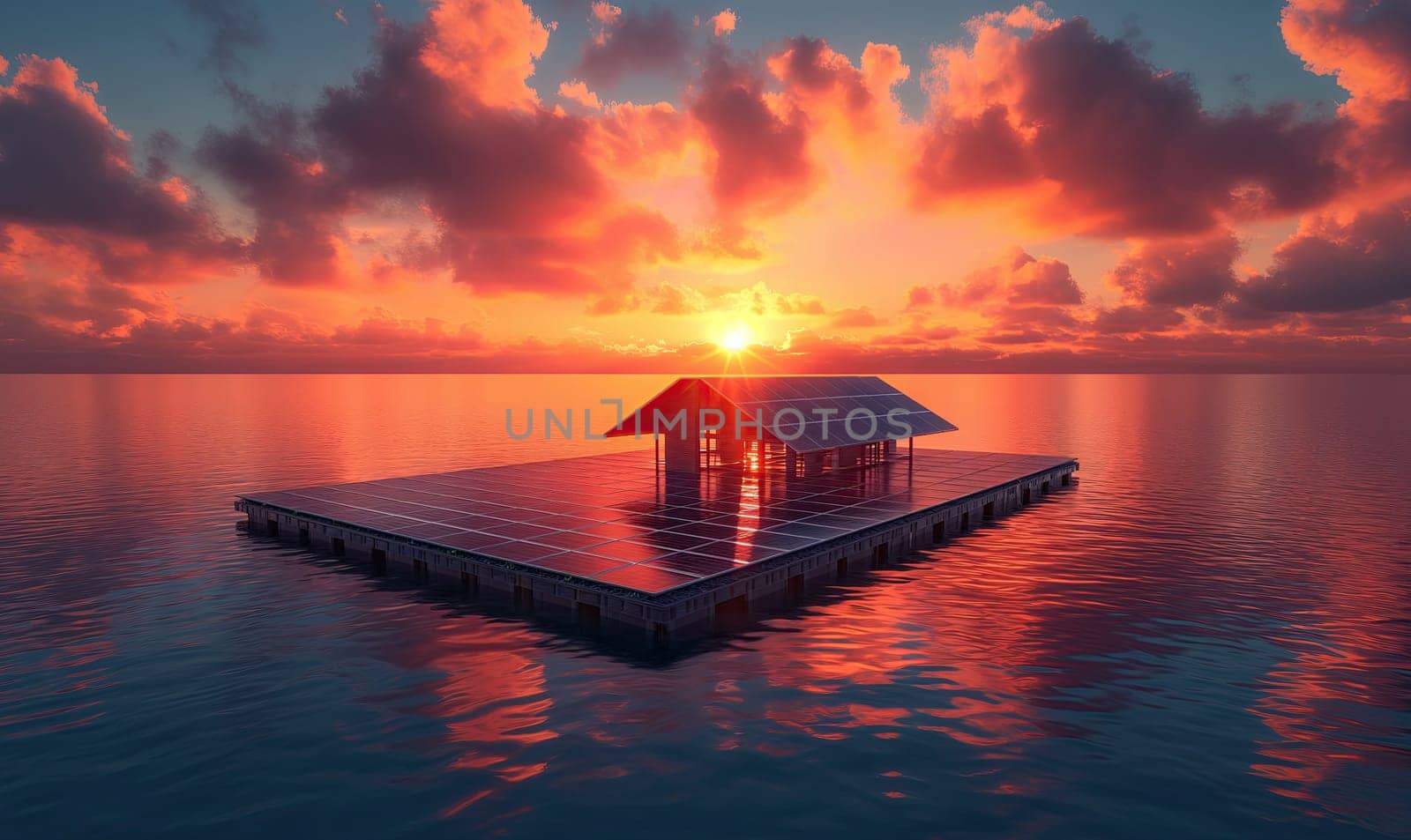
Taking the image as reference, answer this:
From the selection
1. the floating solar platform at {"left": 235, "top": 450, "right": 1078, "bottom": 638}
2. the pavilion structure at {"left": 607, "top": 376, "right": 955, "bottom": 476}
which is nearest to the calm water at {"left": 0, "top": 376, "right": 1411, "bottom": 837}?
the floating solar platform at {"left": 235, "top": 450, "right": 1078, "bottom": 638}

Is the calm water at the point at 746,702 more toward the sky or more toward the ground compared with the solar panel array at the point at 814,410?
more toward the ground

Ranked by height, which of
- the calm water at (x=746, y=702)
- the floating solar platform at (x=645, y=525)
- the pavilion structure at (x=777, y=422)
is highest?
the pavilion structure at (x=777, y=422)

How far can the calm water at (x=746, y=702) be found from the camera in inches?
587

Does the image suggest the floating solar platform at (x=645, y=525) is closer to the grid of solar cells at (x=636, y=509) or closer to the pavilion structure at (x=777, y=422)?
the grid of solar cells at (x=636, y=509)

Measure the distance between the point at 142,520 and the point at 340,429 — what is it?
76529mm

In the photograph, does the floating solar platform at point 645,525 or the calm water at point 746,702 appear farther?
the floating solar platform at point 645,525

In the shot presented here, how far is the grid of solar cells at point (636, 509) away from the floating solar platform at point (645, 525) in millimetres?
121

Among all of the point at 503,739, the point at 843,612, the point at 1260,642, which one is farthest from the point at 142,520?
the point at 1260,642

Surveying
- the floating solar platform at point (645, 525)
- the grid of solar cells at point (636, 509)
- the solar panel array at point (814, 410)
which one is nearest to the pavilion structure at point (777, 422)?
the solar panel array at point (814, 410)

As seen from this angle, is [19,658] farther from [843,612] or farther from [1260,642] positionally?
[1260,642]

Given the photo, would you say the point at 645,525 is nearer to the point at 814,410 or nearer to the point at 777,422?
the point at 777,422

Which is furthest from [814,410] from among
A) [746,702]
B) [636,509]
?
[746,702]

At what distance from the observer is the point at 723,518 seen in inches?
1359

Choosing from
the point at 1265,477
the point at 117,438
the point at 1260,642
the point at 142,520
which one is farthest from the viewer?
the point at 117,438
